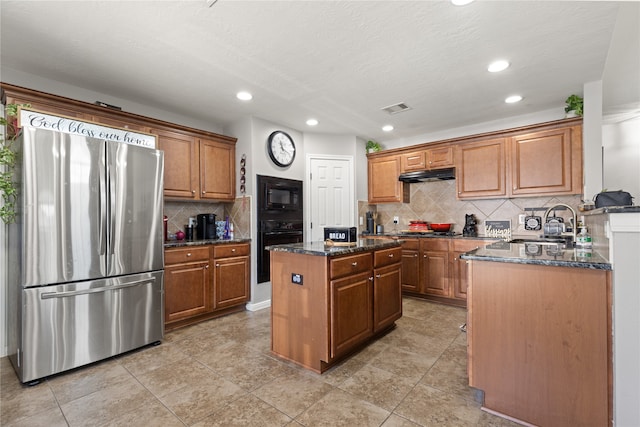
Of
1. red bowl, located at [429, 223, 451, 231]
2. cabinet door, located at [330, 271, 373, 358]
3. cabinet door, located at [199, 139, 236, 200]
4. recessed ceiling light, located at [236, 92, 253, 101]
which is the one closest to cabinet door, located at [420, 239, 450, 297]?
red bowl, located at [429, 223, 451, 231]

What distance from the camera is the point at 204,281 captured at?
3.29 meters

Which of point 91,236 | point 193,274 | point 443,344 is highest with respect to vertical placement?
point 91,236

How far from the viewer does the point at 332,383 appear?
2027 mm

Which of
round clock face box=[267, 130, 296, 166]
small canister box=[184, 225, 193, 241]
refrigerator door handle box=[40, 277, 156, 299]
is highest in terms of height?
round clock face box=[267, 130, 296, 166]

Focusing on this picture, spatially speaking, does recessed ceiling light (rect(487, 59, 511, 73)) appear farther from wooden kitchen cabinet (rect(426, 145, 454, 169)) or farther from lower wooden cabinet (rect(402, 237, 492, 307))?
lower wooden cabinet (rect(402, 237, 492, 307))

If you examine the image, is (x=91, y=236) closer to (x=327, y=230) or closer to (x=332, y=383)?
(x=327, y=230)

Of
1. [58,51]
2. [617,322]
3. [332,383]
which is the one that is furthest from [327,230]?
[58,51]

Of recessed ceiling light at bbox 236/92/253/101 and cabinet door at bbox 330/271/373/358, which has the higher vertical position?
recessed ceiling light at bbox 236/92/253/101

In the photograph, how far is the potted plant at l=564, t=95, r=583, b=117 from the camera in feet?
10.2

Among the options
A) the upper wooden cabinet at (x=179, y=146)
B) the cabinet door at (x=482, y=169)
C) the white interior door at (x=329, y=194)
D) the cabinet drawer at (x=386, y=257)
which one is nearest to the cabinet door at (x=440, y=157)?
the cabinet door at (x=482, y=169)

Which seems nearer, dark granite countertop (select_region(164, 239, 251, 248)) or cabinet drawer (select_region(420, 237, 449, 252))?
dark granite countertop (select_region(164, 239, 251, 248))

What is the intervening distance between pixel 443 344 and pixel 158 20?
11.1 feet

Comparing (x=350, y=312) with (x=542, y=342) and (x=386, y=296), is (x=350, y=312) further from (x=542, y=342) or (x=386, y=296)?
(x=542, y=342)

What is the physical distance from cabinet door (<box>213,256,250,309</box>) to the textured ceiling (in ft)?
6.19
